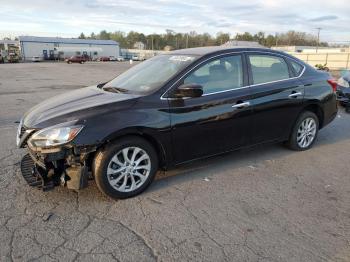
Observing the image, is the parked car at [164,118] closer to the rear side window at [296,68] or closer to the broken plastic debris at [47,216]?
the rear side window at [296,68]

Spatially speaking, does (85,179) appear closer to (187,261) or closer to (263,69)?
(187,261)

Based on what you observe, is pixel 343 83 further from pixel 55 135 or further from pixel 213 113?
Result: pixel 55 135

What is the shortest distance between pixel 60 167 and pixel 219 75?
90.5 inches

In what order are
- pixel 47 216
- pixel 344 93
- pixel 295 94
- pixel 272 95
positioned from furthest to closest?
pixel 344 93 → pixel 295 94 → pixel 272 95 → pixel 47 216

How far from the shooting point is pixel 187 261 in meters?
2.72

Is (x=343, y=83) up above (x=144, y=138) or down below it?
above

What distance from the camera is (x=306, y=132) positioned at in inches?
217

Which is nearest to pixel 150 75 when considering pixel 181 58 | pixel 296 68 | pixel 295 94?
pixel 181 58

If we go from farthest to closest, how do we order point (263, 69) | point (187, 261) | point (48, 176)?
point (263, 69) < point (48, 176) < point (187, 261)

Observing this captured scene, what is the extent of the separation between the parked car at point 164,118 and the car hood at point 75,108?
0.05 feet

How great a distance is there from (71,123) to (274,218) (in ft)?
7.58

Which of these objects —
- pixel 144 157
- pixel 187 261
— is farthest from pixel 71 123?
pixel 187 261

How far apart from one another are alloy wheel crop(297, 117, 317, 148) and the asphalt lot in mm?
644

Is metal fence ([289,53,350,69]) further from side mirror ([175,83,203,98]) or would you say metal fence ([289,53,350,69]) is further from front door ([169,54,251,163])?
side mirror ([175,83,203,98])
